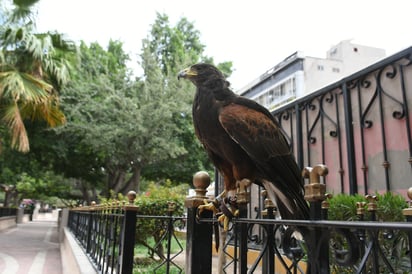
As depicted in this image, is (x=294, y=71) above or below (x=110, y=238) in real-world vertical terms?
above

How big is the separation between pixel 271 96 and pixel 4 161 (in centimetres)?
1964

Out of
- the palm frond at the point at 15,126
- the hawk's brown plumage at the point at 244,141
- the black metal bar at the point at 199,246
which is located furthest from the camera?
the palm frond at the point at 15,126

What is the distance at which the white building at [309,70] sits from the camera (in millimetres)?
24172

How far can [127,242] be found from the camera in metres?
2.72

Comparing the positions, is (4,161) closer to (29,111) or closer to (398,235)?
(29,111)

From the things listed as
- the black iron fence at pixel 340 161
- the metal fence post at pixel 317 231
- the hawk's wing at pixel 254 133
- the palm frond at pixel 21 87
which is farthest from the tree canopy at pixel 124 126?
the metal fence post at pixel 317 231

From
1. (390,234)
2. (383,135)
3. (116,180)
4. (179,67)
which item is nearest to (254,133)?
(390,234)

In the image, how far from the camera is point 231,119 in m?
1.67

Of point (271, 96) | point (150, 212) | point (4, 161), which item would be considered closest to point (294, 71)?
point (271, 96)

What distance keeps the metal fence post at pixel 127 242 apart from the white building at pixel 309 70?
2132 cm

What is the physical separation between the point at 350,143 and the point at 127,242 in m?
2.46

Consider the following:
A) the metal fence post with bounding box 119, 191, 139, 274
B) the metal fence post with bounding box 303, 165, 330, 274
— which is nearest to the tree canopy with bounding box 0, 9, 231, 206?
the metal fence post with bounding box 119, 191, 139, 274

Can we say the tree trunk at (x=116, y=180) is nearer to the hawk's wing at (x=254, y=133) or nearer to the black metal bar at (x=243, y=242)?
the hawk's wing at (x=254, y=133)

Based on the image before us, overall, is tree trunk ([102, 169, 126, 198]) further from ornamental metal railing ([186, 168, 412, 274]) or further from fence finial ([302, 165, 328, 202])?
fence finial ([302, 165, 328, 202])
